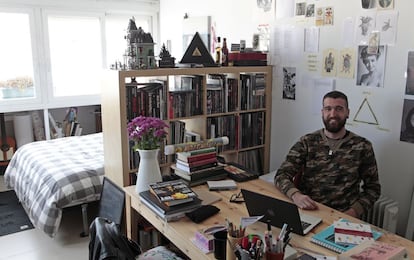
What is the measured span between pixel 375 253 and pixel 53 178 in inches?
99.8

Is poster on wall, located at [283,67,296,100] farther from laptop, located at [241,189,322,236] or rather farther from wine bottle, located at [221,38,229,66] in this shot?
laptop, located at [241,189,322,236]

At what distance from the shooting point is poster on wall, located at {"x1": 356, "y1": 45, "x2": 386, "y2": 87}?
2.36 m

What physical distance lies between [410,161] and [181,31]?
3052mm

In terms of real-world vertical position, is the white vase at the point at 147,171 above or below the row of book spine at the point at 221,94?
below

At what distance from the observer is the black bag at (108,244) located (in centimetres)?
151

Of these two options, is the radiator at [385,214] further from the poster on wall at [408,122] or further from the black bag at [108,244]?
the black bag at [108,244]

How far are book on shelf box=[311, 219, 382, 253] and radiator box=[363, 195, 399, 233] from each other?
27.4 inches

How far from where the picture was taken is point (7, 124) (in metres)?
4.86

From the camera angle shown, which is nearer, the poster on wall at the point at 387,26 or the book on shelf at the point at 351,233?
the book on shelf at the point at 351,233

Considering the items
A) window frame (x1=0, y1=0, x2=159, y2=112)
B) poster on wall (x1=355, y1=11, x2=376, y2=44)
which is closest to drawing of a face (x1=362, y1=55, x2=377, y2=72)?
poster on wall (x1=355, y1=11, x2=376, y2=44)

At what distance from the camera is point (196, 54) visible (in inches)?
108

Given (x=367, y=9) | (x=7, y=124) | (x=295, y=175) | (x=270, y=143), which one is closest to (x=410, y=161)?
(x=295, y=175)

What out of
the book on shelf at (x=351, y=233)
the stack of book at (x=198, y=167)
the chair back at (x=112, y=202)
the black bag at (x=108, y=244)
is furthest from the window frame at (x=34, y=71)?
the book on shelf at (x=351, y=233)

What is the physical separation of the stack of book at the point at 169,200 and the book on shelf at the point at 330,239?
0.61 meters
